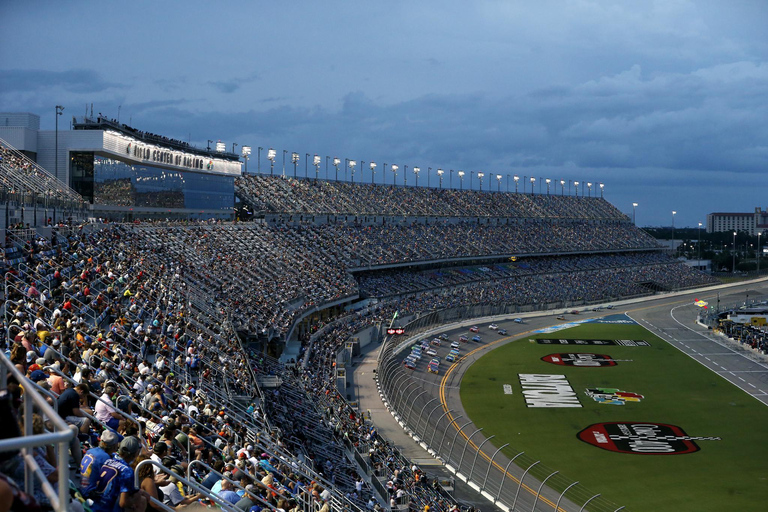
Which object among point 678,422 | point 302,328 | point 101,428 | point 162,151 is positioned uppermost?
point 162,151

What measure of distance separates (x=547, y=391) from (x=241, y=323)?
22579 millimetres

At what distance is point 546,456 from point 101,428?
27.1m

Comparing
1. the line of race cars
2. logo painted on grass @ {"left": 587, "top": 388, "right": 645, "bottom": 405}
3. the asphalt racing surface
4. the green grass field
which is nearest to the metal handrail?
the asphalt racing surface

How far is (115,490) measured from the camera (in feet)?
20.5

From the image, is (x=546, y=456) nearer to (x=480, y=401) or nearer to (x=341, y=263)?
(x=480, y=401)

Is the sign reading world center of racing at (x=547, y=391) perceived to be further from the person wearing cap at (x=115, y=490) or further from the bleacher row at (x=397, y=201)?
the person wearing cap at (x=115, y=490)

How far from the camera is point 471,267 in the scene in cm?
8650

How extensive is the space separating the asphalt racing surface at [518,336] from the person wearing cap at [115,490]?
18.4m

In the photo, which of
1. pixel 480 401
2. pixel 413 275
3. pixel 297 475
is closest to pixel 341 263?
pixel 413 275

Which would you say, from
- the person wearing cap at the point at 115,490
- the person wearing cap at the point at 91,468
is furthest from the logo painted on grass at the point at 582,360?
the person wearing cap at the point at 115,490

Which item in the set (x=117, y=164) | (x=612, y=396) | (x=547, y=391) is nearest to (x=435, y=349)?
(x=547, y=391)

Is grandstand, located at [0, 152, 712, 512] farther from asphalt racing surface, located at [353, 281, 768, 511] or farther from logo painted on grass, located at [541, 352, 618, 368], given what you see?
logo painted on grass, located at [541, 352, 618, 368]

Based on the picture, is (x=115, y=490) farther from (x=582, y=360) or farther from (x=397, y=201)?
(x=397, y=201)

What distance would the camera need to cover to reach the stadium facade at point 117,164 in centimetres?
4425
